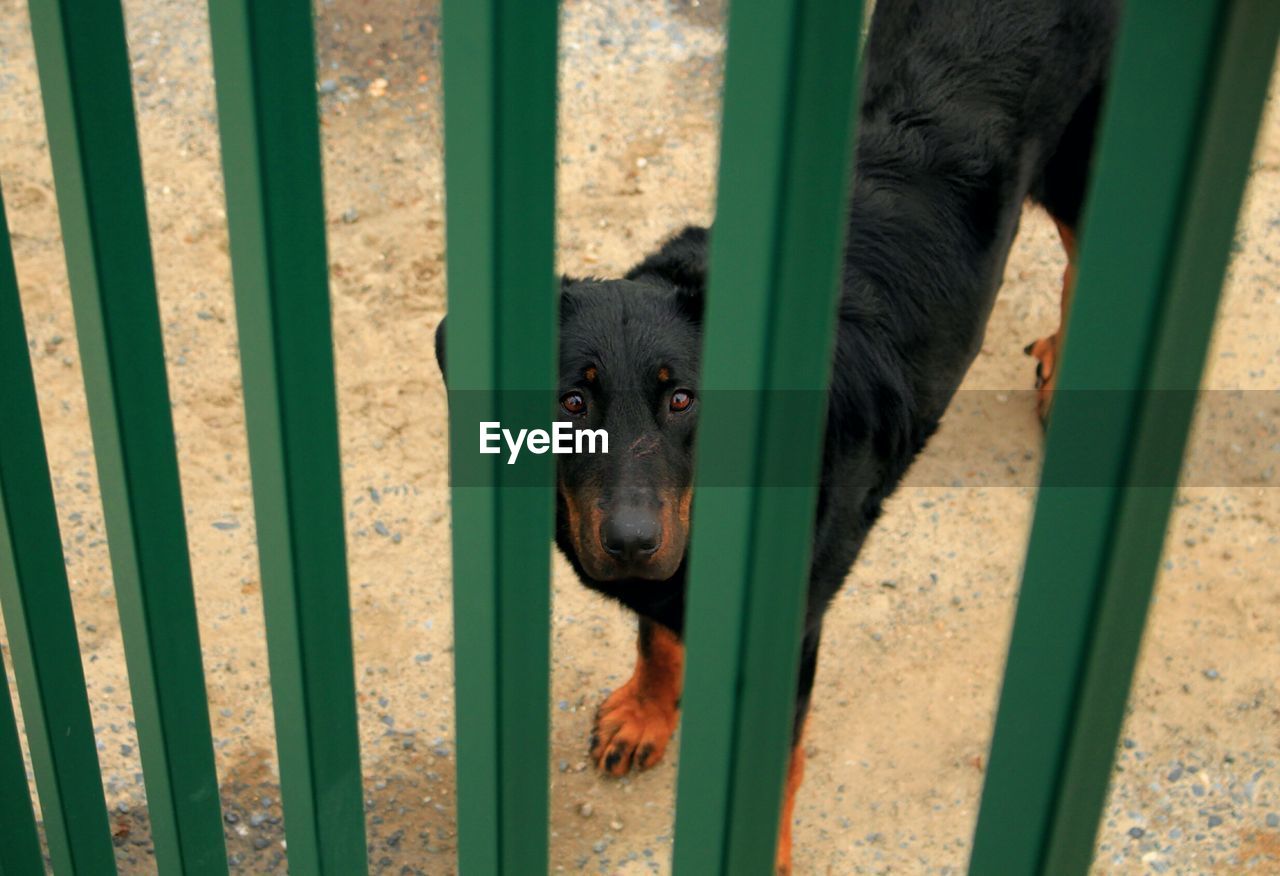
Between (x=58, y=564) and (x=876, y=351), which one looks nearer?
(x=58, y=564)

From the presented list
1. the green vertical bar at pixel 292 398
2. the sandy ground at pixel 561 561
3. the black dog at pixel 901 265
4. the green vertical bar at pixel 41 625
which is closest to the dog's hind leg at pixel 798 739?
the black dog at pixel 901 265

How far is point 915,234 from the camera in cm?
324

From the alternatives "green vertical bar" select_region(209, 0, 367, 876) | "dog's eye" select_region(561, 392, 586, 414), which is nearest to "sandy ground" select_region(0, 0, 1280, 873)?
"dog's eye" select_region(561, 392, 586, 414)

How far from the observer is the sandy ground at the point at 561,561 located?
3.19 metres

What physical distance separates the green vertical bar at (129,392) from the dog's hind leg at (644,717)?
179cm

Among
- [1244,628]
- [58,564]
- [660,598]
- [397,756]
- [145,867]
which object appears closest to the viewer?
[58,564]

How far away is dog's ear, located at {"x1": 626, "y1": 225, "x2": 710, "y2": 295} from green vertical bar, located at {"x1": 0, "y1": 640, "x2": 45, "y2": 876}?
→ 5.11 ft

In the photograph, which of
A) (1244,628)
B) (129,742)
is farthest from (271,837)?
(1244,628)

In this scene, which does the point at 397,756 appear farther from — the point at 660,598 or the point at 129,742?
the point at 660,598

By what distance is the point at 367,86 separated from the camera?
560cm

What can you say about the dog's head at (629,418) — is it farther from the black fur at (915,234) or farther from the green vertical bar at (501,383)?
the green vertical bar at (501,383)

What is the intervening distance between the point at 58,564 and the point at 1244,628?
3130 millimetres

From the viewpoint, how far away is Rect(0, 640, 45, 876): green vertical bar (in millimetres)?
1659

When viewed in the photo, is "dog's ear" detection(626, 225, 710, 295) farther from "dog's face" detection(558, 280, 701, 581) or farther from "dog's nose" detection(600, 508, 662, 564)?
"dog's nose" detection(600, 508, 662, 564)
